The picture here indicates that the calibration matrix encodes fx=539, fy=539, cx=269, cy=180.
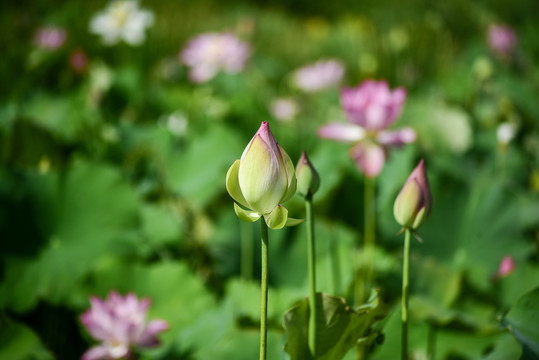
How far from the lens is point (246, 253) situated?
3.00ft

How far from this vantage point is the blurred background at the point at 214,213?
2.39ft

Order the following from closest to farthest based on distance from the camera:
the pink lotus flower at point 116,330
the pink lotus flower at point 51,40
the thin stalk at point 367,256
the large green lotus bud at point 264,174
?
the large green lotus bud at point 264,174, the pink lotus flower at point 116,330, the thin stalk at point 367,256, the pink lotus flower at point 51,40

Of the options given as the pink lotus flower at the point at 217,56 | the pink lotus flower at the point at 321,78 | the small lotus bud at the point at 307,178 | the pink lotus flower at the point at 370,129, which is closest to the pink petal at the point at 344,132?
the pink lotus flower at the point at 370,129

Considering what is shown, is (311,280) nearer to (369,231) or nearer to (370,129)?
(370,129)

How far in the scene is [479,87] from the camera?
1460 millimetres

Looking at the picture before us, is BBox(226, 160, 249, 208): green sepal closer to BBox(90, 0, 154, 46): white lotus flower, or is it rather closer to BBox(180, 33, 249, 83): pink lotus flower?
BBox(180, 33, 249, 83): pink lotus flower

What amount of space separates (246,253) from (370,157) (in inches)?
11.6

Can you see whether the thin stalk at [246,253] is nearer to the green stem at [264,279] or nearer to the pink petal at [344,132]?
the pink petal at [344,132]

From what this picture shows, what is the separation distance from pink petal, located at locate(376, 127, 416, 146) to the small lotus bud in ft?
0.93

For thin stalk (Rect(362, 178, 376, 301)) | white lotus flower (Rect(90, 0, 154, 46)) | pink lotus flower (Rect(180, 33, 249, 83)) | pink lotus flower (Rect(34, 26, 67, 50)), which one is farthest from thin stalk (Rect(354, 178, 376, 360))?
pink lotus flower (Rect(34, 26, 67, 50))

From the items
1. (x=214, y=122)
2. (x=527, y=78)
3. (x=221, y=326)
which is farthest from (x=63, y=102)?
(x=527, y=78)

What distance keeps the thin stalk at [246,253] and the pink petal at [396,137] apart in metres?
0.29

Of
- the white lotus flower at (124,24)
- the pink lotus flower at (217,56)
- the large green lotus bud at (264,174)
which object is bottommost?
the large green lotus bud at (264,174)

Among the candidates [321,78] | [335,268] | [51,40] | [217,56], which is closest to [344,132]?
[335,268]
